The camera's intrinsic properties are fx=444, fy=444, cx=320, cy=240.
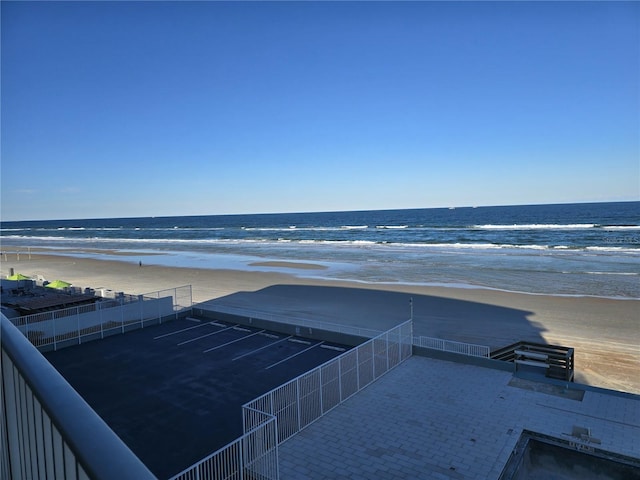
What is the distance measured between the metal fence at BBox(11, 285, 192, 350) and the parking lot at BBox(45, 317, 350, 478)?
54cm

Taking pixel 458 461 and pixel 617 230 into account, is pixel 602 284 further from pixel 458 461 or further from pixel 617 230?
pixel 617 230

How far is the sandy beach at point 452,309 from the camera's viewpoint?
19047 millimetres

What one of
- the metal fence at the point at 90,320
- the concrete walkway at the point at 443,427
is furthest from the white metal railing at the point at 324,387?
the metal fence at the point at 90,320

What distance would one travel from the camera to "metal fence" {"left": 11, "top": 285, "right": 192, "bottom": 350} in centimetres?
1827

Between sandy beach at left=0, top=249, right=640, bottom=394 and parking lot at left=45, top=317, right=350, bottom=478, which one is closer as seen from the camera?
parking lot at left=45, top=317, right=350, bottom=478

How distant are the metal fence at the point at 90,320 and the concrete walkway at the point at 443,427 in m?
12.5

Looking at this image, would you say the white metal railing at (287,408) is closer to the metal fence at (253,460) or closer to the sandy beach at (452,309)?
the metal fence at (253,460)

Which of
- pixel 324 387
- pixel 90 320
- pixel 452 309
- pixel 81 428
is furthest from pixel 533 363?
pixel 90 320

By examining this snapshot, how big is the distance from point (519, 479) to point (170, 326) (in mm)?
16450

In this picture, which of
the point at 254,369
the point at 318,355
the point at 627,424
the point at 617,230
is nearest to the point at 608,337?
the point at 627,424

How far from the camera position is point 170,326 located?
21484mm

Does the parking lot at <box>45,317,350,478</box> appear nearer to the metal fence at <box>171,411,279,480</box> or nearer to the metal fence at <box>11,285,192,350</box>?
the metal fence at <box>11,285,192,350</box>

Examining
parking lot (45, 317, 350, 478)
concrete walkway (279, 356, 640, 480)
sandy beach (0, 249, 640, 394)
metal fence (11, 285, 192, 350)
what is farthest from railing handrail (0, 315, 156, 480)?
metal fence (11, 285, 192, 350)

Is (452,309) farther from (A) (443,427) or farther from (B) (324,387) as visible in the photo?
(A) (443,427)
